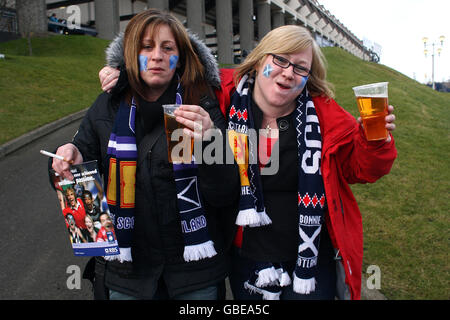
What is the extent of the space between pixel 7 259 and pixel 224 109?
339 centimetres

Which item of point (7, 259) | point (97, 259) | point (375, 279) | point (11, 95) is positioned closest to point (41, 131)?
point (11, 95)

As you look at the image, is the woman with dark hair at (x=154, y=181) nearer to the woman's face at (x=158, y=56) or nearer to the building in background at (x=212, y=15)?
the woman's face at (x=158, y=56)

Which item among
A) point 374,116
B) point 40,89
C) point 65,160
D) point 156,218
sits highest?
point 40,89

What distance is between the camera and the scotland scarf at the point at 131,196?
1.89 meters

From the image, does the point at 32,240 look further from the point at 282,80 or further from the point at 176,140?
the point at 282,80

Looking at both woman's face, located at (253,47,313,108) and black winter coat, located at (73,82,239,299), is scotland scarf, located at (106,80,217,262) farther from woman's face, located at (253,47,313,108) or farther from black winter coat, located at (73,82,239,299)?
woman's face, located at (253,47,313,108)

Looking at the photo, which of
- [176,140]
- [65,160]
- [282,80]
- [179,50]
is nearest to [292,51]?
[282,80]

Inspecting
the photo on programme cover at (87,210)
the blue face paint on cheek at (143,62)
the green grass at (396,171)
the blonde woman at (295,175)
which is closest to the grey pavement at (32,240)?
the green grass at (396,171)

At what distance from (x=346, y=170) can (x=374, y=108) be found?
0.46 meters

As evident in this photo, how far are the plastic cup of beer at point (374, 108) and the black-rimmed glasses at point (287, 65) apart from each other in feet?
1.24

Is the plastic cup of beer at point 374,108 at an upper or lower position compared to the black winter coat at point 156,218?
upper

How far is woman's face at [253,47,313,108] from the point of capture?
2037mm

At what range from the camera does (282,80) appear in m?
2.03

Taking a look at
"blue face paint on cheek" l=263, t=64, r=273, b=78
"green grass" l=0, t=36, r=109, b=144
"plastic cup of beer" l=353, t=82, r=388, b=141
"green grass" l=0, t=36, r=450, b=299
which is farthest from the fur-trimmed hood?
"green grass" l=0, t=36, r=109, b=144
